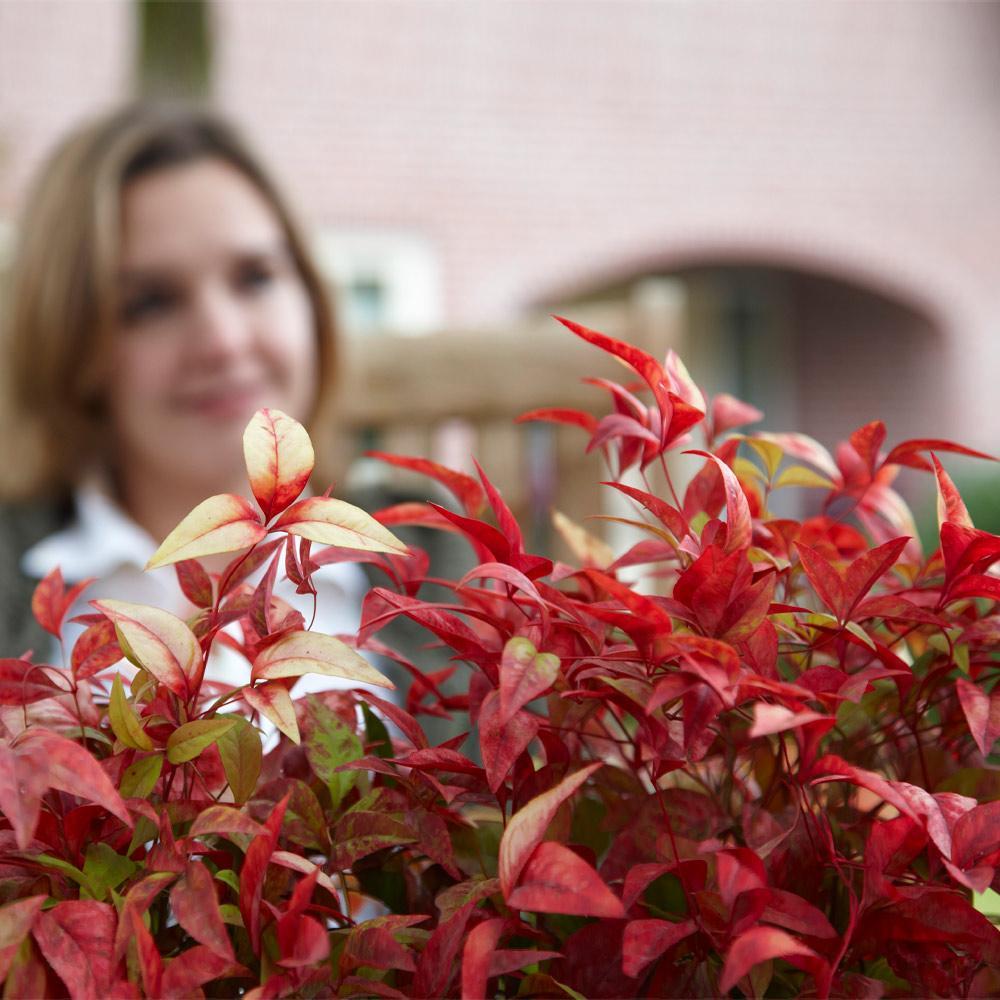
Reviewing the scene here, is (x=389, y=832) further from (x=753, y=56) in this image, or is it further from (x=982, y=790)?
(x=753, y=56)

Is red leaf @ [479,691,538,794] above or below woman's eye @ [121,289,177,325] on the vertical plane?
below

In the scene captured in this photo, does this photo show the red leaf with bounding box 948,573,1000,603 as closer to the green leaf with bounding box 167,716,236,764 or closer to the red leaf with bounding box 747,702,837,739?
the red leaf with bounding box 747,702,837,739

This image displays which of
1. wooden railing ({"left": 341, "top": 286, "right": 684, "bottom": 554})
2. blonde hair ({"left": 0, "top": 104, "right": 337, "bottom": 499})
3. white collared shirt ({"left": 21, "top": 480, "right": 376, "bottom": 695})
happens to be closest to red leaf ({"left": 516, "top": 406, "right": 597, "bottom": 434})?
wooden railing ({"left": 341, "top": 286, "right": 684, "bottom": 554})

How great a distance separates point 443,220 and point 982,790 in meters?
4.59

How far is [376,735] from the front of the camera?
0.29 m

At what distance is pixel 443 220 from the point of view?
183 inches

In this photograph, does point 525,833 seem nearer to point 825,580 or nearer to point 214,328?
point 825,580

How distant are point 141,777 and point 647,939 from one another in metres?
0.11

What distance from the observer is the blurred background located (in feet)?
14.5

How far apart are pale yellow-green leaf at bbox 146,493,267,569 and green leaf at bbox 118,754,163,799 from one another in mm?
44

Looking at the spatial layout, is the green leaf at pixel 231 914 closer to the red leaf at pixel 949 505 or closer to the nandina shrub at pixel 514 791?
the nandina shrub at pixel 514 791

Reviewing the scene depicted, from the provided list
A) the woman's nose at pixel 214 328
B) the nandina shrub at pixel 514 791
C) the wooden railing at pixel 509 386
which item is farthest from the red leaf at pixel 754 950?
the woman's nose at pixel 214 328

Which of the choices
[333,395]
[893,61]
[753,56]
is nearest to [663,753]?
[333,395]

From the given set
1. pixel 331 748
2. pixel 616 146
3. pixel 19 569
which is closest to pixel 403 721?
pixel 331 748
